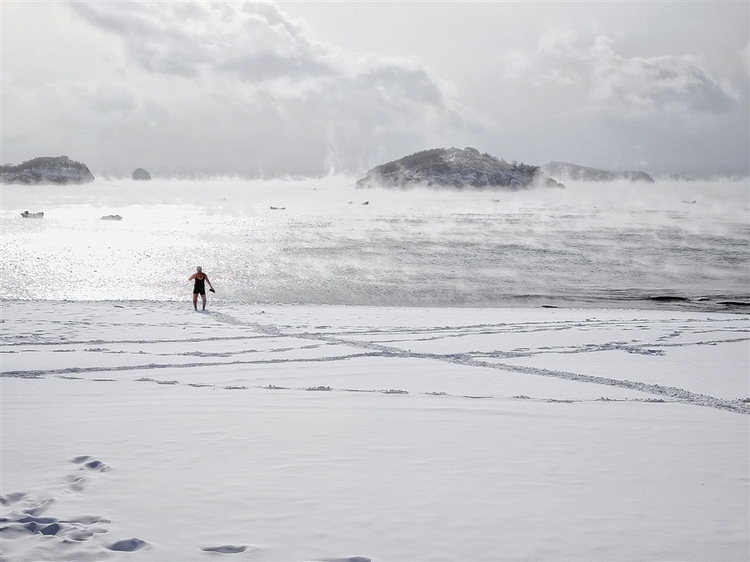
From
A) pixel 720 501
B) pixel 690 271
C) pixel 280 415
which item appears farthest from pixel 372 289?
pixel 720 501

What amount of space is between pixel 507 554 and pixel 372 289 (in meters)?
31.7

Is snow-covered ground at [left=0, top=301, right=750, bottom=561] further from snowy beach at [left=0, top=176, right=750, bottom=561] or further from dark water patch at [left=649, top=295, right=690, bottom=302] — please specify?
dark water patch at [left=649, top=295, right=690, bottom=302]

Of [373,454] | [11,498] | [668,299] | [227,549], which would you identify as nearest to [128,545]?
[227,549]

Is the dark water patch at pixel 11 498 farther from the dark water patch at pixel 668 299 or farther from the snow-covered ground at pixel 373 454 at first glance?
the dark water patch at pixel 668 299

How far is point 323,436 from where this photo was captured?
8.02m

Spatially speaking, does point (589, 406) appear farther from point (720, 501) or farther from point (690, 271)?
point (690, 271)

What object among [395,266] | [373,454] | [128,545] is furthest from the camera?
[395,266]

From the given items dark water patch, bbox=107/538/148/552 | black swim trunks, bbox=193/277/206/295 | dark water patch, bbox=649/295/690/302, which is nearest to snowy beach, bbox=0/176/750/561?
dark water patch, bbox=107/538/148/552

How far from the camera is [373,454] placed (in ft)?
24.2

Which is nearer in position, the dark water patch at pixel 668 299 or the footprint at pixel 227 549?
the footprint at pixel 227 549

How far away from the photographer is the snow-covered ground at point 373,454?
5371 millimetres

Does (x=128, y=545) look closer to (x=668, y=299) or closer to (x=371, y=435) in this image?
(x=371, y=435)

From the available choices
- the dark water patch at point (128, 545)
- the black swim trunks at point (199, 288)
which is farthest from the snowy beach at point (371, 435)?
the black swim trunks at point (199, 288)

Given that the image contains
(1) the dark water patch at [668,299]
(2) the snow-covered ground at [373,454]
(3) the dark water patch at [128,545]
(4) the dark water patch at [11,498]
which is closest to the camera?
(3) the dark water patch at [128,545]
